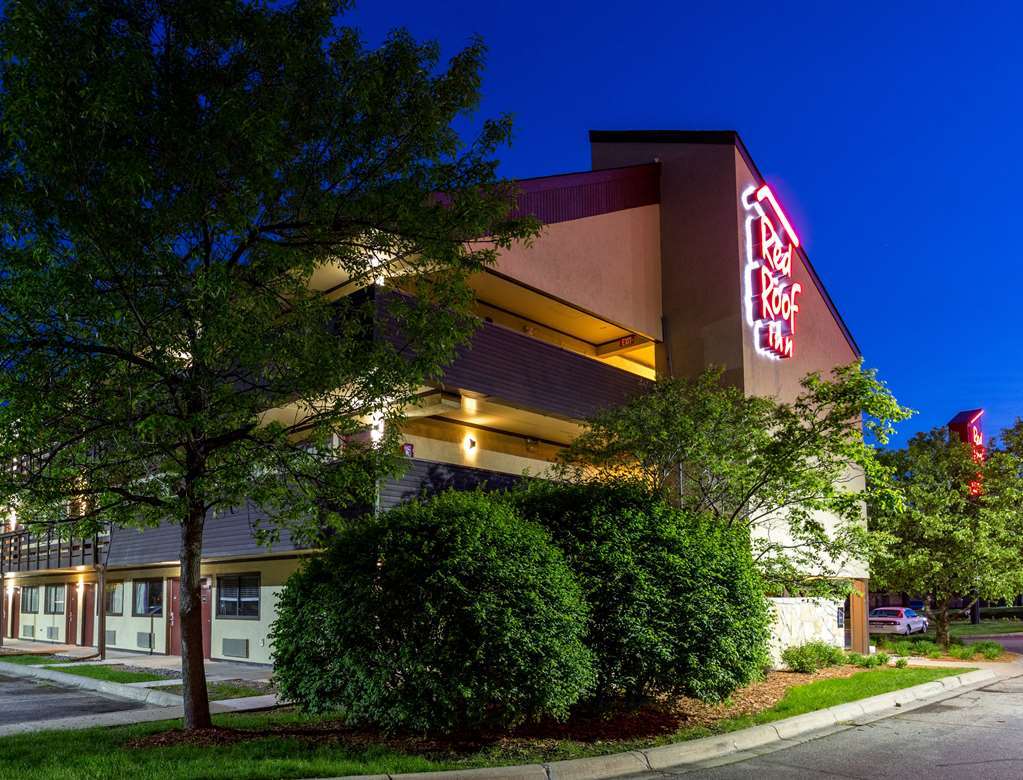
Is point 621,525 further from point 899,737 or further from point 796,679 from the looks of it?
point 796,679

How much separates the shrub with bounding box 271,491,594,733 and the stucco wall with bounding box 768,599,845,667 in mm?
10345

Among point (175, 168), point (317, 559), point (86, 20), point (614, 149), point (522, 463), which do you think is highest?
point (614, 149)

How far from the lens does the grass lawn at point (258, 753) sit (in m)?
8.24

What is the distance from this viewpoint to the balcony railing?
29.0m

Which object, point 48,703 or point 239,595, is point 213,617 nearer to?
point 239,595

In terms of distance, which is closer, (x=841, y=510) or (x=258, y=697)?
(x=258, y=697)

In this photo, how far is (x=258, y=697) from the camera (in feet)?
49.5

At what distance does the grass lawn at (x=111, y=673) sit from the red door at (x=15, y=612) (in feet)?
70.9

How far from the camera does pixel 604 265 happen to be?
2300cm

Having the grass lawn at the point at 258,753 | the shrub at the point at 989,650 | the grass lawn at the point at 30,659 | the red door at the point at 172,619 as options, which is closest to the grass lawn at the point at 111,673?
the grass lawn at the point at 30,659

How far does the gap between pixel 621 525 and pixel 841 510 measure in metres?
7.03

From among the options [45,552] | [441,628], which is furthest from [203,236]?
[45,552]

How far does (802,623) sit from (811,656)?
2111 mm

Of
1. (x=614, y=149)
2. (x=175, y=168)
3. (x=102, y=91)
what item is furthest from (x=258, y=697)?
(x=614, y=149)
